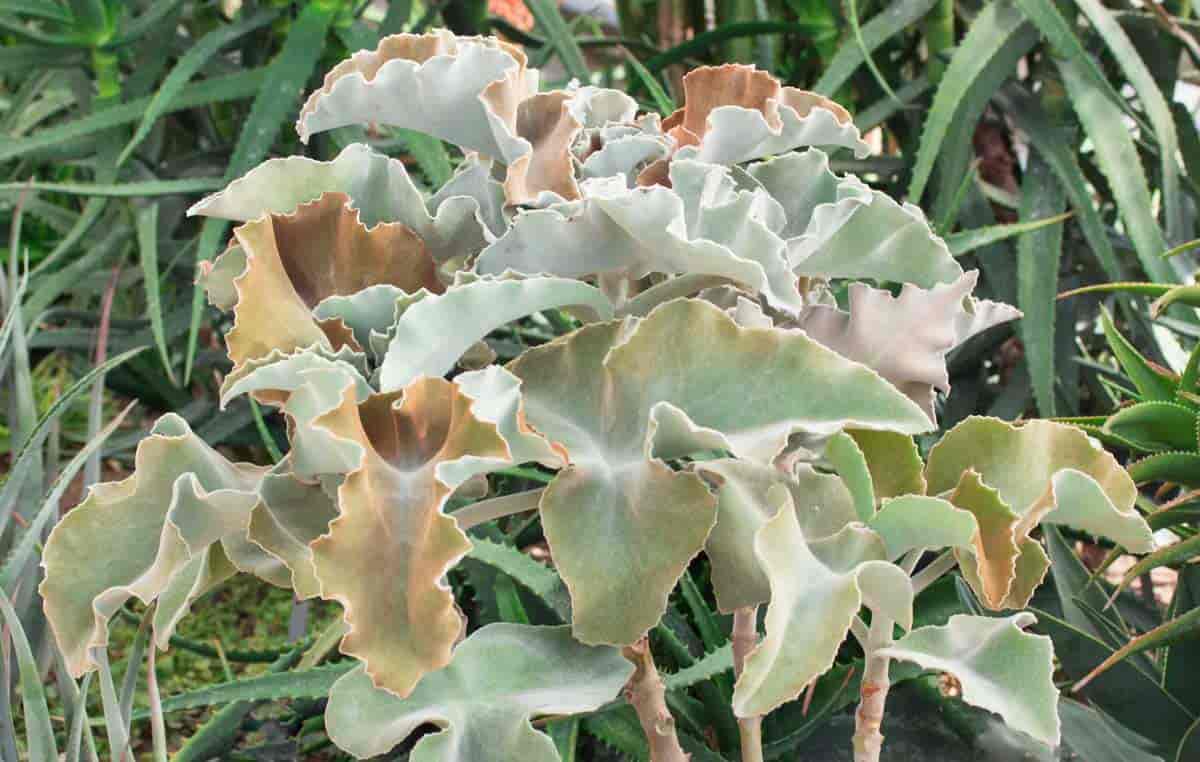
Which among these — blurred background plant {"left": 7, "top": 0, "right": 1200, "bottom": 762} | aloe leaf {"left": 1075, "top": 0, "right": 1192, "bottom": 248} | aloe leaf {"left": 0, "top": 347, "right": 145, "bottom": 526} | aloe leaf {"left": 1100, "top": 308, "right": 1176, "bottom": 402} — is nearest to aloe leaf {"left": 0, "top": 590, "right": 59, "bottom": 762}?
blurred background plant {"left": 7, "top": 0, "right": 1200, "bottom": 762}

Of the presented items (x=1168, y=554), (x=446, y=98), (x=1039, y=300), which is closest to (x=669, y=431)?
(x=446, y=98)

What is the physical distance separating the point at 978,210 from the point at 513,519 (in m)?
0.50

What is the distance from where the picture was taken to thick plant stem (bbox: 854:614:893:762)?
1.46 feet

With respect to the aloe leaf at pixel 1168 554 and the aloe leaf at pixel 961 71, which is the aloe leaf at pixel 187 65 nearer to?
the aloe leaf at pixel 961 71

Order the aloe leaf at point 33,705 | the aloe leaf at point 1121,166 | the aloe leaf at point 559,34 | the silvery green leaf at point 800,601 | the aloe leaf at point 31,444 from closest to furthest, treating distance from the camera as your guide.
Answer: the silvery green leaf at point 800,601
the aloe leaf at point 33,705
the aloe leaf at point 31,444
the aloe leaf at point 1121,166
the aloe leaf at point 559,34

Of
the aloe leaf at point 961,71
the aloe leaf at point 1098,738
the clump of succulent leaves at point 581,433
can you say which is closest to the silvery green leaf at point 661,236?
the clump of succulent leaves at point 581,433

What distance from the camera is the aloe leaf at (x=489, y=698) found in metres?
0.40

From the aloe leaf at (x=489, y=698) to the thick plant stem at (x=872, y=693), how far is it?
91 mm

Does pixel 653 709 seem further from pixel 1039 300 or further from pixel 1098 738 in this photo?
pixel 1039 300

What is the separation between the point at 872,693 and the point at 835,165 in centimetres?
72

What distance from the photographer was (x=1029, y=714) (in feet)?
1.27

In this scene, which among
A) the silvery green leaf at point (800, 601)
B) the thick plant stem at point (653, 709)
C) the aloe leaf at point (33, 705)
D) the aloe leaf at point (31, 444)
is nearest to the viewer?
the silvery green leaf at point (800, 601)

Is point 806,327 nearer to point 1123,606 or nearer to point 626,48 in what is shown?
point 1123,606

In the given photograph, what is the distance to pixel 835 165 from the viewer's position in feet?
3.67
